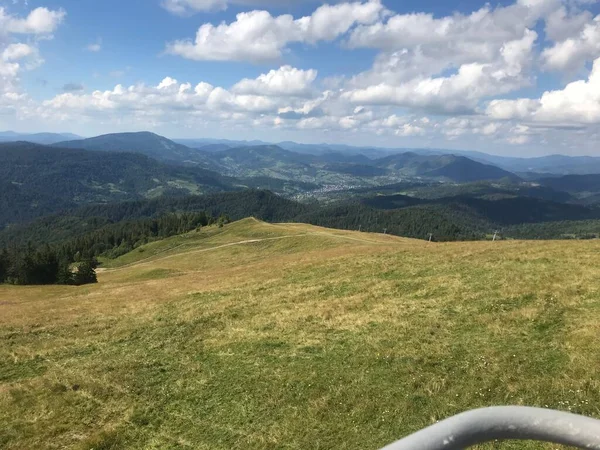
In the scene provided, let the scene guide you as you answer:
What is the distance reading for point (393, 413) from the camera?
13.4 meters

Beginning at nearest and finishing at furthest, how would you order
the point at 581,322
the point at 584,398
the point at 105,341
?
the point at 584,398 < the point at 581,322 < the point at 105,341

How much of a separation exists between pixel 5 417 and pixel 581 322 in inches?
893

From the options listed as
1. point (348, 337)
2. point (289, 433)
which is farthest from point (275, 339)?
point (289, 433)

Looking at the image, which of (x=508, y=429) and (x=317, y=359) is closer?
(x=508, y=429)

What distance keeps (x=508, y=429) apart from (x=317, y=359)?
15.0m

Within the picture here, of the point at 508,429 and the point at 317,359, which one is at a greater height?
the point at 508,429

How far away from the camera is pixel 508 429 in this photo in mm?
3428

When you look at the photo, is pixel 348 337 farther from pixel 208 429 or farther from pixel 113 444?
pixel 113 444

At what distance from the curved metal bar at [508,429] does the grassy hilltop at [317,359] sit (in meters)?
9.04

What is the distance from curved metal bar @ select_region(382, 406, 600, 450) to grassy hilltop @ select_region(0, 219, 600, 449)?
29.7 ft

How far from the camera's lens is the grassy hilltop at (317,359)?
1358 centimetres

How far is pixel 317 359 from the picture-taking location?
17844 millimetres

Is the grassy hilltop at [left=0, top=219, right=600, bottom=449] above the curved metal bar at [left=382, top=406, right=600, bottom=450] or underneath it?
underneath

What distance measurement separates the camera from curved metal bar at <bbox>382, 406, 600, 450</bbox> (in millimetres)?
3213
